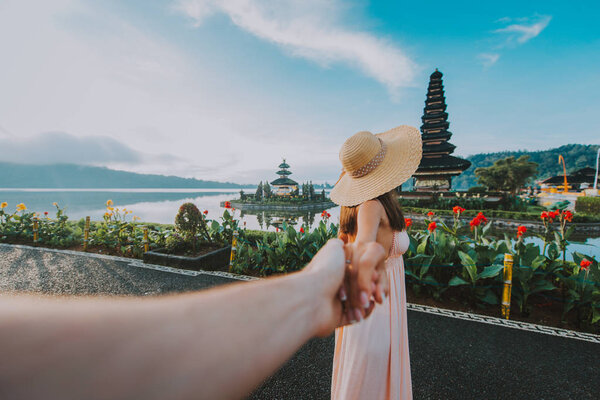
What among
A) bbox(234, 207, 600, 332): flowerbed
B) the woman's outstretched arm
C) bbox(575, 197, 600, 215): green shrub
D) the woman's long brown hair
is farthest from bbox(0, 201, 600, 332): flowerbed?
bbox(575, 197, 600, 215): green shrub

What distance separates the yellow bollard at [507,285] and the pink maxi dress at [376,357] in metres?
2.69

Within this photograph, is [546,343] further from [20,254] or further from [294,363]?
[20,254]

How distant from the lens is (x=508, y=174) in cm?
2797

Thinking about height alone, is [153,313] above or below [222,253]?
above

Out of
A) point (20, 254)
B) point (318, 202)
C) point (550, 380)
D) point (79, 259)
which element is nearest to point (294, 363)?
point (550, 380)

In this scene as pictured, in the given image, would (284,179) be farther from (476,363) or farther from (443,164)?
(476,363)

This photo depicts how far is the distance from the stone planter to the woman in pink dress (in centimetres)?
449

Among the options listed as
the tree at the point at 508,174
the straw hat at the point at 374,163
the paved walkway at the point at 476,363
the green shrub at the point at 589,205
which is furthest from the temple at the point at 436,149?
the straw hat at the point at 374,163

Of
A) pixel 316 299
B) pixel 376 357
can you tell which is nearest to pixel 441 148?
pixel 376 357

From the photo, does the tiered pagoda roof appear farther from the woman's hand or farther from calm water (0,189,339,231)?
the woman's hand

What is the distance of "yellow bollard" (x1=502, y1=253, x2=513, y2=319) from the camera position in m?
3.20

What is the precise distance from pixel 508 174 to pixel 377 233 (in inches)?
1407

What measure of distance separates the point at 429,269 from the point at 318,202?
2530 cm

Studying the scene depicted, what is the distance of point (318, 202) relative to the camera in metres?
29.2
